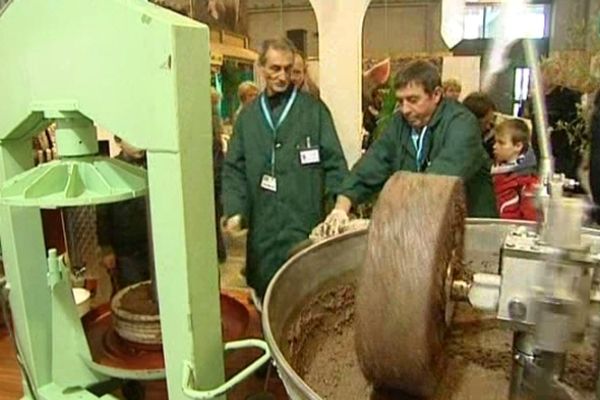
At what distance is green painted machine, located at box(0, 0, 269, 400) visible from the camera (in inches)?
25.1

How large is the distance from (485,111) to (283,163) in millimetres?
922

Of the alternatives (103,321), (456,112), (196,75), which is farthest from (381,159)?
(196,75)

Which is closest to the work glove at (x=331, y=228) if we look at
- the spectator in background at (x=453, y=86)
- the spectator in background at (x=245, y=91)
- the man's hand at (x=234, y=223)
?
the man's hand at (x=234, y=223)

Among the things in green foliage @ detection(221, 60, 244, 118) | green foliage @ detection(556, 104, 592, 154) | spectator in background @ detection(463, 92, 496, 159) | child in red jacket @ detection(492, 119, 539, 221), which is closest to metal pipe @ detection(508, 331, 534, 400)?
child in red jacket @ detection(492, 119, 539, 221)

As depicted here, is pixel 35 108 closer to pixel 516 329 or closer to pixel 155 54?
pixel 155 54

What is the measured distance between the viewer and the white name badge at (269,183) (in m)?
1.89

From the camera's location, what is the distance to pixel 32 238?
938mm

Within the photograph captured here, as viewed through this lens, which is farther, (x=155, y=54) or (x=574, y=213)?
(x=155, y=54)

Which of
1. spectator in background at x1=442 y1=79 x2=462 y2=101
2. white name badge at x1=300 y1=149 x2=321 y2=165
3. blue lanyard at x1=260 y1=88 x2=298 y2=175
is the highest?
spectator in background at x1=442 y1=79 x2=462 y2=101

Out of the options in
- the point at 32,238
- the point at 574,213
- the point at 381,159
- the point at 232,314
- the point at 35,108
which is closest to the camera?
the point at 574,213

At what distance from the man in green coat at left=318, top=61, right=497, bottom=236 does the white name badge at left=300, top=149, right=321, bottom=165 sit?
0.94 feet

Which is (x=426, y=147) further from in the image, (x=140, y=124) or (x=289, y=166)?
(x=140, y=124)

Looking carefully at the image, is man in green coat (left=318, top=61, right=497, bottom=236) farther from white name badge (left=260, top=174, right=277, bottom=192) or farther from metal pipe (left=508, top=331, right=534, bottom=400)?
metal pipe (left=508, top=331, right=534, bottom=400)

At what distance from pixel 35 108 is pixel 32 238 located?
0.86ft
